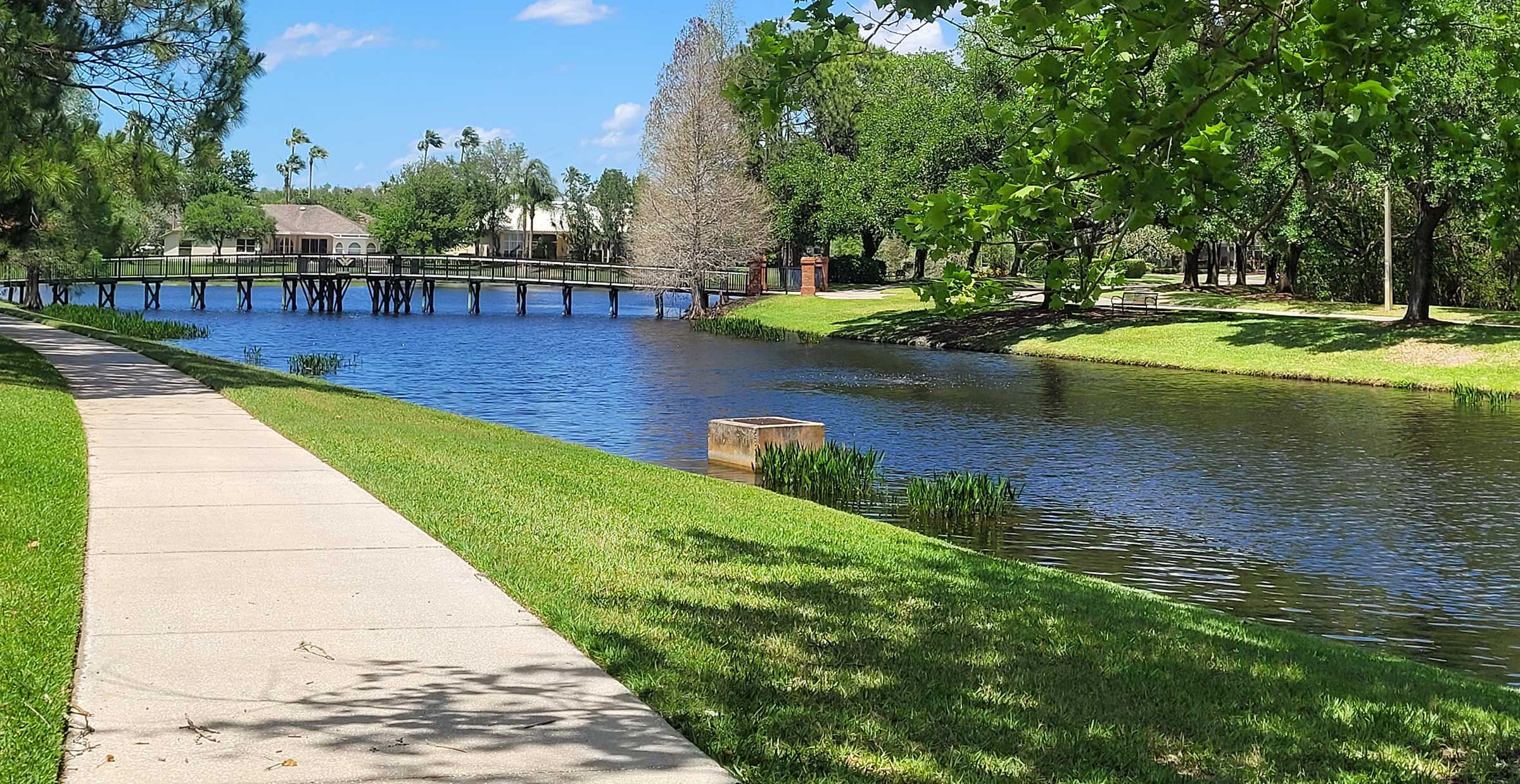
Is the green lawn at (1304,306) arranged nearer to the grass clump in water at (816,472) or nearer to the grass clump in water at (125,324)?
the grass clump in water at (816,472)

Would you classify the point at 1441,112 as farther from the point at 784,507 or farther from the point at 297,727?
the point at 297,727

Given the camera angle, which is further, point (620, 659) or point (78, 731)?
point (620, 659)

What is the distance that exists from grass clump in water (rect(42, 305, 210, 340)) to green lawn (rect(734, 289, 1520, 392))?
21.8 m

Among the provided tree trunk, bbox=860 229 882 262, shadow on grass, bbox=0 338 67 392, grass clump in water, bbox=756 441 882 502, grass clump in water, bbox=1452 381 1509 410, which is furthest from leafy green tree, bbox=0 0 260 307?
tree trunk, bbox=860 229 882 262

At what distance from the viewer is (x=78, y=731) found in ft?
17.9

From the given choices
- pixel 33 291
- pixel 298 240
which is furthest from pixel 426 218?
pixel 33 291

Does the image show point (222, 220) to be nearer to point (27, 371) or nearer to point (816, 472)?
point (27, 371)

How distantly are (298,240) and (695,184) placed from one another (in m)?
72.7

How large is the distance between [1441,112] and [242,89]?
27082 millimetres

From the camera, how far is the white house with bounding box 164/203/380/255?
12581 centimetres

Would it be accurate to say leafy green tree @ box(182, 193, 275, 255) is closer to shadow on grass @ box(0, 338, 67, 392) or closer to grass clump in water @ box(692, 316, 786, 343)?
grass clump in water @ box(692, 316, 786, 343)

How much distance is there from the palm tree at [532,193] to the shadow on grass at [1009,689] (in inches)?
5288

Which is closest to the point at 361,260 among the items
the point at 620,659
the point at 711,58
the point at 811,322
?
the point at 711,58

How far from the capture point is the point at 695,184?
66.2 metres
